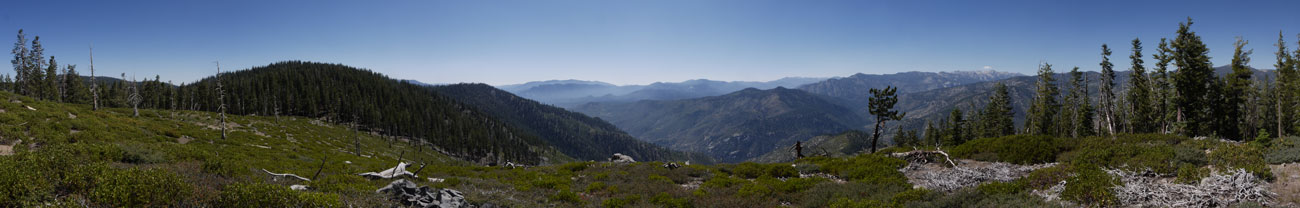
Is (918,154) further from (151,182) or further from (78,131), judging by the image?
(78,131)

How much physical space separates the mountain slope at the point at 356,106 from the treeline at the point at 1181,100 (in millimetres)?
121226

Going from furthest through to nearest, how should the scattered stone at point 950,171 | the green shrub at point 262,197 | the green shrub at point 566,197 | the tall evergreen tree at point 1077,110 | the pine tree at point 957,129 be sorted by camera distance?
the pine tree at point 957,129, the tall evergreen tree at point 1077,110, the green shrub at point 566,197, the scattered stone at point 950,171, the green shrub at point 262,197

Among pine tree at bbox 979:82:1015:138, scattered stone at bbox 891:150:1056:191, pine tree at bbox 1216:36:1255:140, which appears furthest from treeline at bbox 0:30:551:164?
pine tree at bbox 1216:36:1255:140

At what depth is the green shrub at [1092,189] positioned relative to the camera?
34.7ft

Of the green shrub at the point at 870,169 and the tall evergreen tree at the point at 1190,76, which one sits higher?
the tall evergreen tree at the point at 1190,76

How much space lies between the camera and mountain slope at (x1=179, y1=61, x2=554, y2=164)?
109688 mm

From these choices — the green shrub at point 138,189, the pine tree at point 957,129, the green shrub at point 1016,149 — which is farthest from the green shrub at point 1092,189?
the pine tree at point 957,129

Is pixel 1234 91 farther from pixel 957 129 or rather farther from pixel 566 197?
pixel 566 197

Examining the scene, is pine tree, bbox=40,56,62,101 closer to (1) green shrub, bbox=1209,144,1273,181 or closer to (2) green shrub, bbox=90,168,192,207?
(2) green shrub, bbox=90,168,192,207

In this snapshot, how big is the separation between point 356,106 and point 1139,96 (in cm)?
14816

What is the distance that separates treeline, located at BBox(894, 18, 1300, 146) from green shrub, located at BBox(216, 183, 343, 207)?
158 feet

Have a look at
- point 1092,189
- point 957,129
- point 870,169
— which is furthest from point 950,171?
point 957,129

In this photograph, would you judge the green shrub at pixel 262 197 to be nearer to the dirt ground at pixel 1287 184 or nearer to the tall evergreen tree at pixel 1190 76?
the dirt ground at pixel 1287 184

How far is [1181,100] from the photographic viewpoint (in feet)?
128
